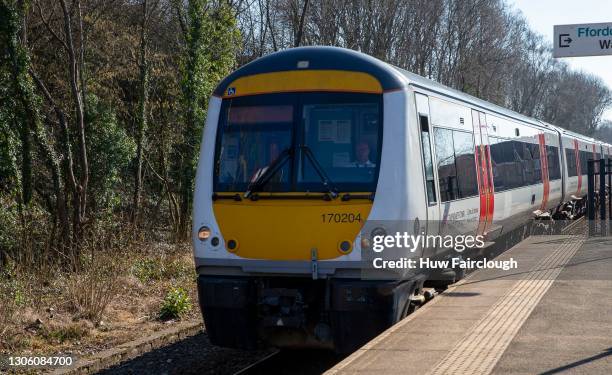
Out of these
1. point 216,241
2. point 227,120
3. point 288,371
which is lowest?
point 288,371

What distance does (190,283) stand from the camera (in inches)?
539

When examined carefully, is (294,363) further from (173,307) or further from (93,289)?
(93,289)

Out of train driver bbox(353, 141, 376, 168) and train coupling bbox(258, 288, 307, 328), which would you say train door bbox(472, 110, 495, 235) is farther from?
train coupling bbox(258, 288, 307, 328)

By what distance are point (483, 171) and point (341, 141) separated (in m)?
4.11

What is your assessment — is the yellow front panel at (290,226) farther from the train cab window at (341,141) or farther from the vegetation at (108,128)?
the vegetation at (108,128)

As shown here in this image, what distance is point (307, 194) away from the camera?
Result: 7504mm

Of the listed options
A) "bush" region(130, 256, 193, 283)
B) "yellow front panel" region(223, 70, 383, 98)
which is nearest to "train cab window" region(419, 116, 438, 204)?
"yellow front panel" region(223, 70, 383, 98)

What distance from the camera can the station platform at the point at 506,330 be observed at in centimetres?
614

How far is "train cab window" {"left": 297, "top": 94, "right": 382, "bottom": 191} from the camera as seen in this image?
7.54 m

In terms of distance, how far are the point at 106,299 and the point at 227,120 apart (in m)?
4.05

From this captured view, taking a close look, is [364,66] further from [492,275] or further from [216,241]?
[492,275]

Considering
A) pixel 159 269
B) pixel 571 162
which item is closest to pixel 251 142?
pixel 159 269

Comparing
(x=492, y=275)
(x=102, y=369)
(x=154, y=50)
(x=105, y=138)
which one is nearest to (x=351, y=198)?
(x=102, y=369)

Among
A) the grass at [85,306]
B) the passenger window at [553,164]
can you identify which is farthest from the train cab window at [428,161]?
the passenger window at [553,164]
